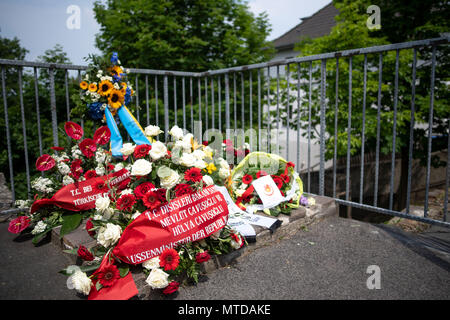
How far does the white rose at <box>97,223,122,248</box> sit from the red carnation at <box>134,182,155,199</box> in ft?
0.76

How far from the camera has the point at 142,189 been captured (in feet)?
6.51

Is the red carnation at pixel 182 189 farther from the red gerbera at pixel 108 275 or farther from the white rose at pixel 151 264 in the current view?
the red gerbera at pixel 108 275

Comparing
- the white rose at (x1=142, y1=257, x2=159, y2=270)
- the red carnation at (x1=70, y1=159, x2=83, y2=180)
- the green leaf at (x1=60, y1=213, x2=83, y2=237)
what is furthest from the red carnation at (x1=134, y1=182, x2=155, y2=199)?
the red carnation at (x1=70, y1=159, x2=83, y2=180)

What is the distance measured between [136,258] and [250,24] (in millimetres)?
6482

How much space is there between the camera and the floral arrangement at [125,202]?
1.78m

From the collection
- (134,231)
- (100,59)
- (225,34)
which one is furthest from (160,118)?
(134,231)

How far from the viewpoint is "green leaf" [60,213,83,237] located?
7.57 feet

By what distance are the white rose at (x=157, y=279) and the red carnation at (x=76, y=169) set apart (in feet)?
4.40

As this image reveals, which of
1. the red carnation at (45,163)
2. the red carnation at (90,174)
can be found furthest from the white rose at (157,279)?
the red carnation at (45,163)

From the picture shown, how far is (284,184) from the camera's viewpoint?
3074 millimetres

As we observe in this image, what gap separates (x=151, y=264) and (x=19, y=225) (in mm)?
1307

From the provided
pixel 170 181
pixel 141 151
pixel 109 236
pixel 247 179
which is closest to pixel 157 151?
pixel 141 151
